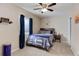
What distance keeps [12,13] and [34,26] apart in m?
0.44

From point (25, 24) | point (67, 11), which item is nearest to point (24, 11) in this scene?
point (25, 24)

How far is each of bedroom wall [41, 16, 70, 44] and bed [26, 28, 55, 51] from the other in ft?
0.22

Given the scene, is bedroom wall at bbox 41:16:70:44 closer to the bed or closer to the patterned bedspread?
the bed

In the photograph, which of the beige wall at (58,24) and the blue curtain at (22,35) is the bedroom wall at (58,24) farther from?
the blue curtain at (22,35)

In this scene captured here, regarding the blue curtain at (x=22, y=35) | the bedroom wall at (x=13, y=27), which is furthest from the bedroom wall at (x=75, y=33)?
the blue curtain at (x=22, y=35)

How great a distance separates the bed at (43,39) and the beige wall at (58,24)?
7 cm

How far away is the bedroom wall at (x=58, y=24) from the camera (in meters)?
1.70

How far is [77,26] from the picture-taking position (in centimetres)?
147

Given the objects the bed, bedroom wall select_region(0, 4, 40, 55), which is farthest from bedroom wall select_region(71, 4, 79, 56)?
bedroom wall select_region(0, 4, 40, 55)

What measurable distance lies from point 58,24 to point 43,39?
34cm

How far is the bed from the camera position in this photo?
1.76 meters

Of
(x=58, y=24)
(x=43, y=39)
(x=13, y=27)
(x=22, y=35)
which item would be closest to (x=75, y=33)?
(x=58, y=24)

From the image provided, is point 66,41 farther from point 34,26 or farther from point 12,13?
point 12,13

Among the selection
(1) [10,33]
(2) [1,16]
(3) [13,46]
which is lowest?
(3) [13,46]
